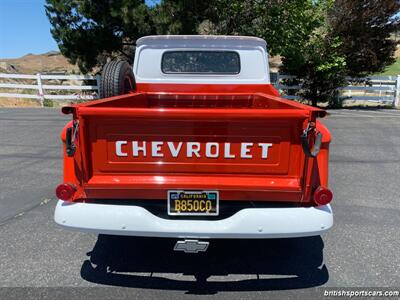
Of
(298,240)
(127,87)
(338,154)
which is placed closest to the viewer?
(298,240)

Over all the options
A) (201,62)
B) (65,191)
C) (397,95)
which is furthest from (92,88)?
(65,191)

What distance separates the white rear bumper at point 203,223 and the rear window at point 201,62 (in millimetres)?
2925

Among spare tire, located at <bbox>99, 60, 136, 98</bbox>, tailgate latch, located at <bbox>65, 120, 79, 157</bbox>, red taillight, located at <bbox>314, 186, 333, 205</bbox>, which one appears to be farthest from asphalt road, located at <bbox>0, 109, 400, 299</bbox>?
spare tire, located at <bbox>99, 60, 136, 98</bbox>

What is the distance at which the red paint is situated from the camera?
2.61m

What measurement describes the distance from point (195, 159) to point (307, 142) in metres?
0.81

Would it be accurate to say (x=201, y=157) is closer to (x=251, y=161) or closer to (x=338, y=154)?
(x=251, y=161)

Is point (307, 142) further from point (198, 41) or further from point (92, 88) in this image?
point (92, 88)

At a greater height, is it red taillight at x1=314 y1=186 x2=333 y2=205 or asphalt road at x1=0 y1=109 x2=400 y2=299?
red taillight at x1=314 y1=186 x2=333 y2=205

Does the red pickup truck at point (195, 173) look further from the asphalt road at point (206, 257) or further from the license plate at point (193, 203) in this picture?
the asphalt road at point (206, 257)

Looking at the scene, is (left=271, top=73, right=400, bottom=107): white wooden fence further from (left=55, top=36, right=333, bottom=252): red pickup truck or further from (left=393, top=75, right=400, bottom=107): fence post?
(left=55, top=36, right=333, bottom=252): red pickup truck

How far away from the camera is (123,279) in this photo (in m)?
3.11

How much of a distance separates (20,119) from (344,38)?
41.8ft

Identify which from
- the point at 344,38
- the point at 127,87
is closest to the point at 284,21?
the point at 344,38

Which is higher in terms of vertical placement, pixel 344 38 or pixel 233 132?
pixel 344 38
